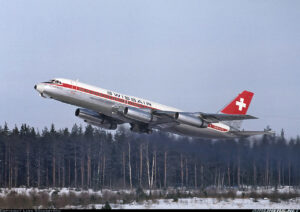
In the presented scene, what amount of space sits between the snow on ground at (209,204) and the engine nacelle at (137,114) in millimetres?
8430

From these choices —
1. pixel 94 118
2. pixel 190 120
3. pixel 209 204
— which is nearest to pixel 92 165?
pixel 94 118

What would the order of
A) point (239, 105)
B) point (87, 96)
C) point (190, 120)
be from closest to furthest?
point (87, 96), point (190, 120), point (239, 105)

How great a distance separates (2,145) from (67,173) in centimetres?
1227

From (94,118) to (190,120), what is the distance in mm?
10754

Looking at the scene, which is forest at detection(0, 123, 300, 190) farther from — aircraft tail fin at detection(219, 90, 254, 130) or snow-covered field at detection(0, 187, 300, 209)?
snow-covered field at detection(0, 187, 300, 209)

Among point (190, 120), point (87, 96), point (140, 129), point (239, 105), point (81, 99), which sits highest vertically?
point (239, 105)

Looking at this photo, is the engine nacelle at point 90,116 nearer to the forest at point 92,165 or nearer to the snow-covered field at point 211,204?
the snow-covered field at point 211,204

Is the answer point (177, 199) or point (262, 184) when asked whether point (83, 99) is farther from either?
point (262, 184)

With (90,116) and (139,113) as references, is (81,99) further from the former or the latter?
(90,116)

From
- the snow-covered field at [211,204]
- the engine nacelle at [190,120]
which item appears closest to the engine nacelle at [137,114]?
the engine nacelle at [190,120]

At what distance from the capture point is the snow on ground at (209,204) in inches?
1592

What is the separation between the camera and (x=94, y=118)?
54.2m

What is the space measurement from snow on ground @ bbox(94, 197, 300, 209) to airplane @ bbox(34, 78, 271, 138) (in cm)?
901

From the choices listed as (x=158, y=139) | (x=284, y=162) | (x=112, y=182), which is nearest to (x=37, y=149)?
(x=112, y=182)
